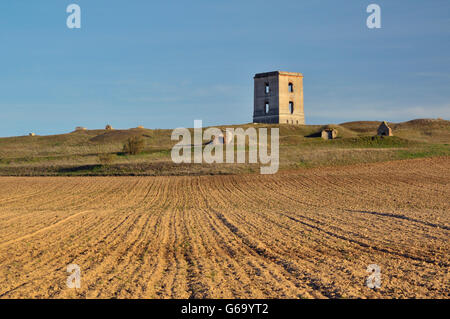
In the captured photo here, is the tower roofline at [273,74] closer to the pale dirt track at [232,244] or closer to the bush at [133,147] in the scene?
the bush at [133,147]

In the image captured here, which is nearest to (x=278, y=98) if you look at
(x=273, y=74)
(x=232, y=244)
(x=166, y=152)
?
(x=273, y=74)

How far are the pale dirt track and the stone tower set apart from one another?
215ft

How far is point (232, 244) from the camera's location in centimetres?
1259

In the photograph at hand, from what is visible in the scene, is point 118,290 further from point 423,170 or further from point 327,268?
point 423,170

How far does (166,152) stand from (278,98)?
140ft

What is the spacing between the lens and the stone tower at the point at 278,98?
307 ft

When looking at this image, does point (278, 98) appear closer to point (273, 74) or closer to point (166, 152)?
point (273, 74)

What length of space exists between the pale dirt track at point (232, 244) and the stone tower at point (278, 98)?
215ft

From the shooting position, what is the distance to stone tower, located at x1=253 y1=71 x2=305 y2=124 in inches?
3686

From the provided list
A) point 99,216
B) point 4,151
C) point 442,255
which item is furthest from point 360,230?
point 4,151

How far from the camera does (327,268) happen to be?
9.48m

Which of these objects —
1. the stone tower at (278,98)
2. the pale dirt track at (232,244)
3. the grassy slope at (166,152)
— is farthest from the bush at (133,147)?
the stone tower at (278,98)

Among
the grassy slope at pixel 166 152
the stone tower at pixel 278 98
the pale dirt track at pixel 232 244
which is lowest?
the pale dirt track at pixel 232 244
